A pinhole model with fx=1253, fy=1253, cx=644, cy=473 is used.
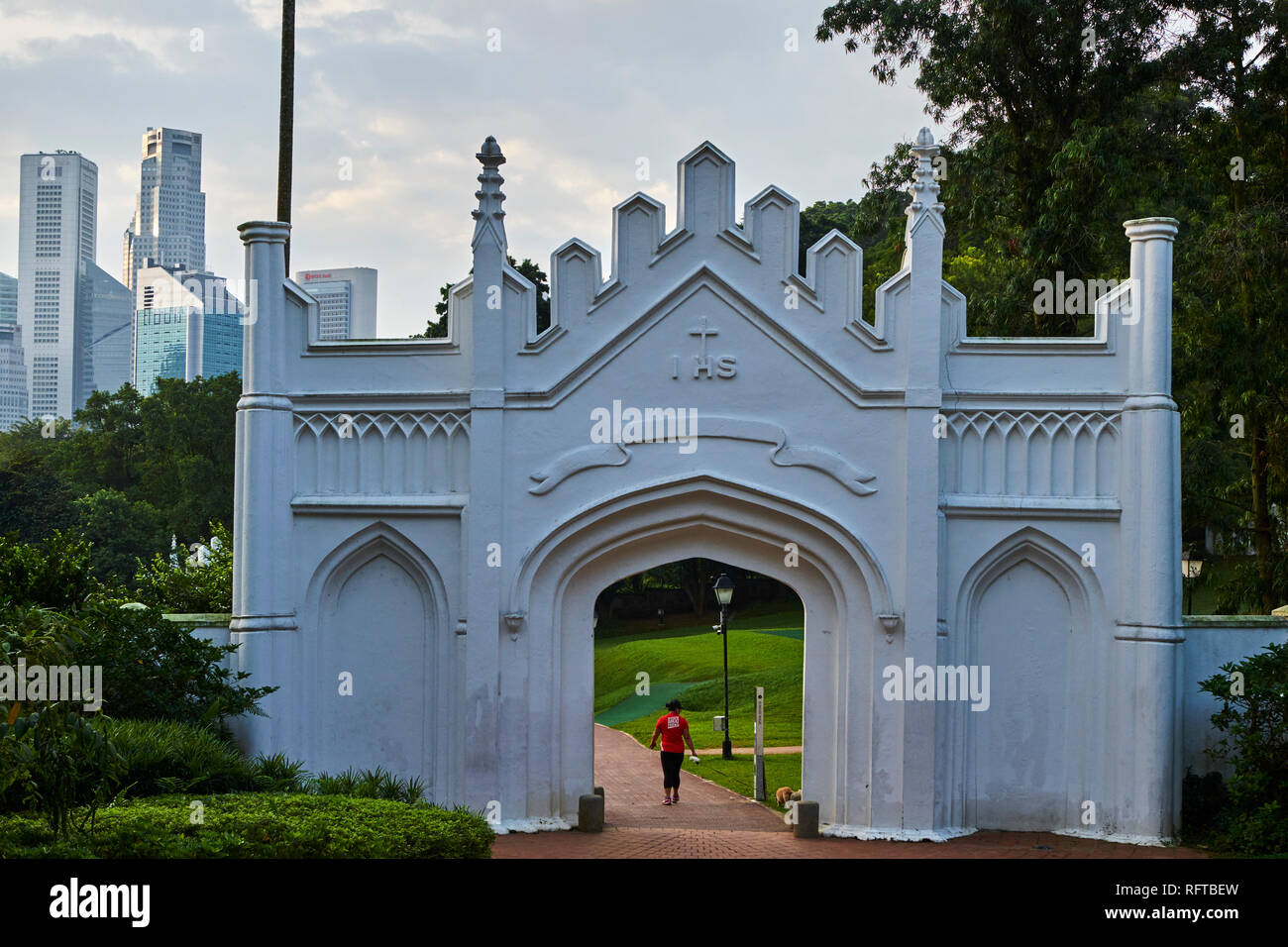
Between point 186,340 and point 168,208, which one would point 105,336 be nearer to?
point 168,208

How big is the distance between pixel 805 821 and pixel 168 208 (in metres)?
159

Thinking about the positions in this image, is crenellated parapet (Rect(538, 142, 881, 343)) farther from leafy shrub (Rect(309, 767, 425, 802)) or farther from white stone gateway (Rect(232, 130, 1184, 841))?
leafy shrub (Rect(309, 767, 425, 802))

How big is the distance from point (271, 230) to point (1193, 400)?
15.4 metres

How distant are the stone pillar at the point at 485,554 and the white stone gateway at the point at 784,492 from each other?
31 millimetres

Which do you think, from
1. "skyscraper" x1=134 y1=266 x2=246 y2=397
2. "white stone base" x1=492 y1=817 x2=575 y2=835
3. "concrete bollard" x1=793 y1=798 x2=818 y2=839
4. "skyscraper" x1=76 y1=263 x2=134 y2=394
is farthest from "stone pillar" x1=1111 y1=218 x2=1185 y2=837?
"skyscraper" x1=76 y1=263 x2=134 y2=394

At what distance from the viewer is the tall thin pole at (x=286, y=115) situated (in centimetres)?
2117

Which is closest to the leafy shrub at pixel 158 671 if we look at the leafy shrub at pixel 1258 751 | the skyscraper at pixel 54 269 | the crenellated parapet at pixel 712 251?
the crenellated parapet at pixel 712 251

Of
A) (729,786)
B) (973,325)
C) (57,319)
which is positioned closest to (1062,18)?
(973,325)

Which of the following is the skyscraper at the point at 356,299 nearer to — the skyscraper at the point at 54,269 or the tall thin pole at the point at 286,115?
the tall thin pole at the point at 286,115

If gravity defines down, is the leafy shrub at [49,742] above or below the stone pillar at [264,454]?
below

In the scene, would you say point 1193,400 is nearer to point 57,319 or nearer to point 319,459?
point 319,459

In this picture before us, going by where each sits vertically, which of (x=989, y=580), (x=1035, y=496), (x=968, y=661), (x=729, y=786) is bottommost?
(x=729, y=786)

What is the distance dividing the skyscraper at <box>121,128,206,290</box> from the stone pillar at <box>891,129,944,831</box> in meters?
146

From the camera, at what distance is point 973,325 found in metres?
25.2
